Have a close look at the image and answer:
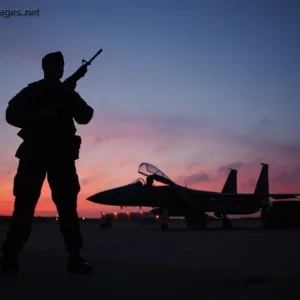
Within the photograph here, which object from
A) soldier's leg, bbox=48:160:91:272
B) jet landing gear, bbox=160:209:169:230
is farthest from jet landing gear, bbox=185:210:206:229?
soldier's leg, bbox=48:160:91:272

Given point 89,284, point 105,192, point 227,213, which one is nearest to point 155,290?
point 89,284

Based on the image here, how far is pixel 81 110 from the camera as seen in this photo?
393 centimetres

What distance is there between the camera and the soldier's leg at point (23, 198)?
3750 mm

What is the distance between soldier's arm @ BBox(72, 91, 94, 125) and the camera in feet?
12.9

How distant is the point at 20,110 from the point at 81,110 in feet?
1.70

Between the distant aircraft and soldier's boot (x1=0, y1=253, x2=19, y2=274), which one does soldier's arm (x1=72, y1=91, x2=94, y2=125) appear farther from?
the distant aircraft

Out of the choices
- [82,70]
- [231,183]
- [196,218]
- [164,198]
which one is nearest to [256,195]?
[196,218]

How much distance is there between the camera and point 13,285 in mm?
3041

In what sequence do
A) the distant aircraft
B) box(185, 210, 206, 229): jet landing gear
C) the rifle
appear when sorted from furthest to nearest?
box(185, 210, 206, 229): jet landing gear
the distant aircraft
the rifle

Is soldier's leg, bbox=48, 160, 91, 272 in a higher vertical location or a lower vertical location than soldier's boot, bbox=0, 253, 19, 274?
higher

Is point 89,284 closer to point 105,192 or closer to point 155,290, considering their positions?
point 155,290

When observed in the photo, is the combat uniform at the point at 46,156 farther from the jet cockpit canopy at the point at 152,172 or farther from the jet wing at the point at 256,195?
the jet wing at the point at 256,195

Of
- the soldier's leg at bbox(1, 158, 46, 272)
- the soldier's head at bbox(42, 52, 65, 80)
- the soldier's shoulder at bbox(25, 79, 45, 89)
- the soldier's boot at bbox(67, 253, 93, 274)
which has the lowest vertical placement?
the soldier's boot at bbox(67, 253, 93, 274)

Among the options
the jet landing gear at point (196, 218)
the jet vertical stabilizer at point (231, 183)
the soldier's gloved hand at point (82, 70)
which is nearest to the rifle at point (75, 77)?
→ the soldier's gloved hand at point (82, 70)
